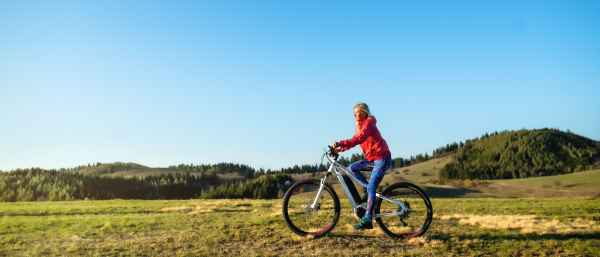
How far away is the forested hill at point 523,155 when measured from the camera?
79.7 metres

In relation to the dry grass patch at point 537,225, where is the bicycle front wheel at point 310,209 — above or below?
above

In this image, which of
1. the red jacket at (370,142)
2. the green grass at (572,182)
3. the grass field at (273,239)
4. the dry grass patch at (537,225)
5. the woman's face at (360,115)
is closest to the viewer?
the grass field at (273,239)

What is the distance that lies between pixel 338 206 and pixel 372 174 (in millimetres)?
957

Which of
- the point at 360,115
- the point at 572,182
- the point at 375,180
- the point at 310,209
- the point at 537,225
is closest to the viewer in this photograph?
the point at 375,180

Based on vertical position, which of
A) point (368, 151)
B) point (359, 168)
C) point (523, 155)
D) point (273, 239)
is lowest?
point (273, 239)

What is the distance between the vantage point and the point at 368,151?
746cm

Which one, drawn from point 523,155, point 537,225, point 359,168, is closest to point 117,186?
point 359,168

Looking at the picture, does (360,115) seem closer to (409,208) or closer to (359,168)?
(359,168)

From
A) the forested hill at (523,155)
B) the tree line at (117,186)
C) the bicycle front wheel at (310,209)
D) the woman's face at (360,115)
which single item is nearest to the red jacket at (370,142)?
the woman's face at (360,115)

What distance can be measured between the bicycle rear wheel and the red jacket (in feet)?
2.84

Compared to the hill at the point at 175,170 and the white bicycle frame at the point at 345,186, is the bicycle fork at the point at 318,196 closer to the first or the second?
the white bicycle frame at the point at 345,186

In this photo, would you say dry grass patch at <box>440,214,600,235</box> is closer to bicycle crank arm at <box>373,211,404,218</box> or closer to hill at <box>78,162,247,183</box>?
bicycle crank arm at <box>373,211,404,218</box>

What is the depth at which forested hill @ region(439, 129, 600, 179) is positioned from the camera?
7969 centimetres

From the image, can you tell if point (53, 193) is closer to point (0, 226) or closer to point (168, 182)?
point (0, 226)
